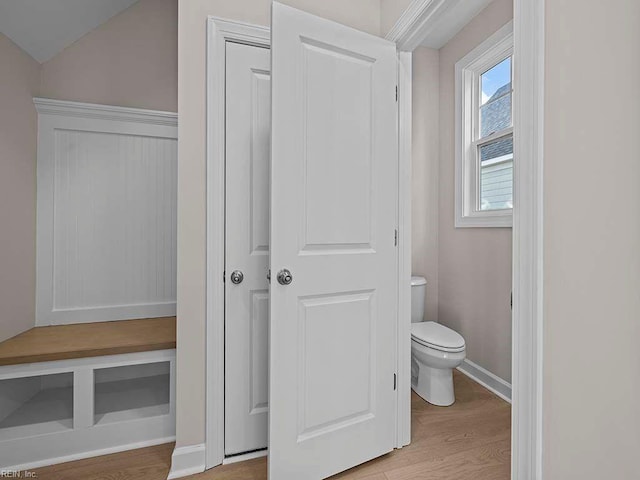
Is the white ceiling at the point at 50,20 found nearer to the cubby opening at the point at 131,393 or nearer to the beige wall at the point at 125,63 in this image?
the beige wall at the point at 125,63

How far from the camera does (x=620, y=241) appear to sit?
71cm

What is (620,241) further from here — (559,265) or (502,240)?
(502,240)

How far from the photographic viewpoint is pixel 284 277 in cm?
133

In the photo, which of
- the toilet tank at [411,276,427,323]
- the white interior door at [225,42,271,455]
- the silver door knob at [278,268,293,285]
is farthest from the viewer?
the toilet tank at [411,276,427,323]

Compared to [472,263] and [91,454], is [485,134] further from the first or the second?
[91,454]

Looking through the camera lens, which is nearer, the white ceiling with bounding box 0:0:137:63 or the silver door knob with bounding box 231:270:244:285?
the silver door knob with bounding box 231:270:244:285

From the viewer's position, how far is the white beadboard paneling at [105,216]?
6.75 ft

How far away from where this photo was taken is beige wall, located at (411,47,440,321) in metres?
2.85

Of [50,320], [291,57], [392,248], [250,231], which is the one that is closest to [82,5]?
[291,57]

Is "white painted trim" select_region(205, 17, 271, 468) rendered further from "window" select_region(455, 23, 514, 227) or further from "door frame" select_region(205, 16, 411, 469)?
"window" select_region(455, 23, 514, 227)

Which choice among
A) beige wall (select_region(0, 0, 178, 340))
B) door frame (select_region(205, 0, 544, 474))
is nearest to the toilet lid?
door frame (select_region(205, 0, 544, 474))

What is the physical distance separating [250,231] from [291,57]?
0.80 metres

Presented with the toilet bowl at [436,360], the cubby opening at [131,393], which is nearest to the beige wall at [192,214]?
the cubby opening at [131,393]

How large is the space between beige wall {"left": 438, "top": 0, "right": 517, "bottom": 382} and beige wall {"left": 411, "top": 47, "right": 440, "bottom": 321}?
5cm
